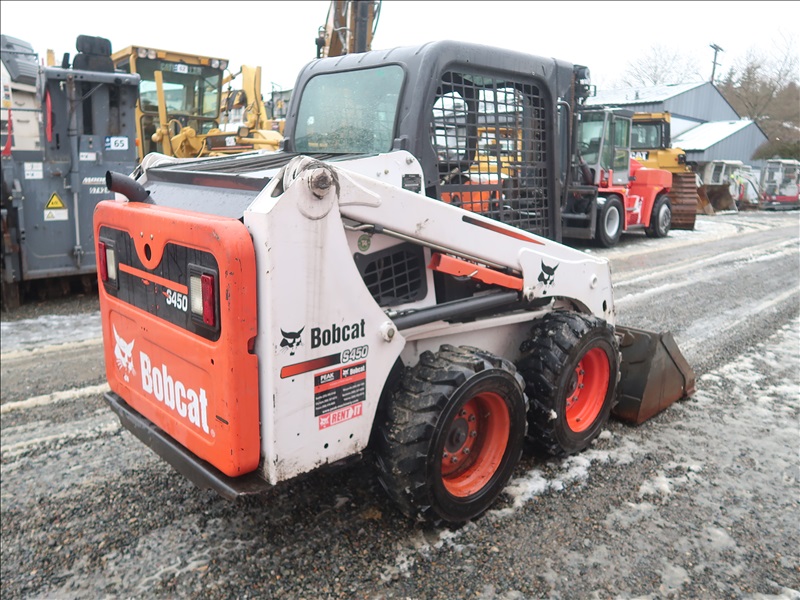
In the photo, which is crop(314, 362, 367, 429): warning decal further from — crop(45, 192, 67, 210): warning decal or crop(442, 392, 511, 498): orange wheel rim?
crop(45, 192, 67, 210): warning decal

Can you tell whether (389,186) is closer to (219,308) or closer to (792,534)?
(219,308)

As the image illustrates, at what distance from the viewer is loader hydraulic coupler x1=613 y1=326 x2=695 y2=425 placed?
4.21 meters

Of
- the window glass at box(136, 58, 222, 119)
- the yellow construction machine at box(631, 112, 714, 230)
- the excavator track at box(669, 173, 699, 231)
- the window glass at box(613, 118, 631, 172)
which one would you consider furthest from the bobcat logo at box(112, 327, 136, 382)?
the excavator track at box(669, 173, 699, 231)

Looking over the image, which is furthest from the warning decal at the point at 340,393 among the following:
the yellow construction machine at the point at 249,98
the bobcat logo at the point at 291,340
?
the yellow construction machine at the point at 249,98

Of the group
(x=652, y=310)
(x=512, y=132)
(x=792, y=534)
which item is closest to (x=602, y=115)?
(x=652, y=310)

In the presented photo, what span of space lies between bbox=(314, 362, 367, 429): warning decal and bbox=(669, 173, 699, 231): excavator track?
1518 centimetres

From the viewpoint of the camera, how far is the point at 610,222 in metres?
13.1

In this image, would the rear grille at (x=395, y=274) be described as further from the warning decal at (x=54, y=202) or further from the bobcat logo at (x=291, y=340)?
the warning decal at (x=54, y=202)

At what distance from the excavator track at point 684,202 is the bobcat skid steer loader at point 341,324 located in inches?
535

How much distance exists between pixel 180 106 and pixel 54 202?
142 inches

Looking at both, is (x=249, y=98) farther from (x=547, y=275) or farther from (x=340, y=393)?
(x=340, y=393)

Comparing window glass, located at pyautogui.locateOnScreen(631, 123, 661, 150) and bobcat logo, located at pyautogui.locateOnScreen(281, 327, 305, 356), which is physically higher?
window glass, located at pyautogui.locateOnScreen(631, 123, 661, 150)

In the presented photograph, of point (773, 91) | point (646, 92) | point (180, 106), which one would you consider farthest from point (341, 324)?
point (180, 106)

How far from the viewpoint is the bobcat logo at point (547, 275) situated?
3520 millimetres
